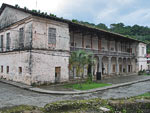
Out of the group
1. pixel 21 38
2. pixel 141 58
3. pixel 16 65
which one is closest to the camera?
pixel 21 38

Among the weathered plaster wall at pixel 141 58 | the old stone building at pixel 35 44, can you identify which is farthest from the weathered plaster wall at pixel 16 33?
the weathered plaster wall at pixel 141 58

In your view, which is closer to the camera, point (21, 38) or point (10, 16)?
point (21, 38)

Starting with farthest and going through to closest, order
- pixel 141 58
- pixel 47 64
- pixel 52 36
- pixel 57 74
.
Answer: pixel 141 58
pixel 57 74
pixel 52 36
pixel 47 64

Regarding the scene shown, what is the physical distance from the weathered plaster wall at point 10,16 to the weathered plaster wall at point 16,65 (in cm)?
434

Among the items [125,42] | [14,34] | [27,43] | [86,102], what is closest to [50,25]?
[27,43]

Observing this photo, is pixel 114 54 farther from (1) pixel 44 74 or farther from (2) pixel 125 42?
(1) pixel 44 74

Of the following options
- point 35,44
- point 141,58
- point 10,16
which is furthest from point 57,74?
point 141,58

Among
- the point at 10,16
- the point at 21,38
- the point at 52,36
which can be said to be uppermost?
the point at 10,16

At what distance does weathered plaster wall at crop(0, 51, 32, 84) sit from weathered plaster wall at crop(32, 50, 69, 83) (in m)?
0.84

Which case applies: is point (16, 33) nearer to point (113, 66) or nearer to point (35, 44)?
point (35, 44)

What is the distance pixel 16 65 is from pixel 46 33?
220 inches

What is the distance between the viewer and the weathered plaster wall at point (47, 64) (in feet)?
50.7

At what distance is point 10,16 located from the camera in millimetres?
19859

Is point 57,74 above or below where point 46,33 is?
below
